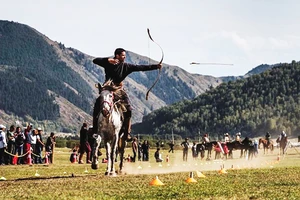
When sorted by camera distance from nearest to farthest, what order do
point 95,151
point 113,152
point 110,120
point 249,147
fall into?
1. point 95,151
2. point 110,120
3. point 113,152
4. point 249,147

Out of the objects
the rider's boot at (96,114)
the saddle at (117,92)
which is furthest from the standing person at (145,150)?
the rider's boot at (96,114)

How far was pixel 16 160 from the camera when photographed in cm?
4069

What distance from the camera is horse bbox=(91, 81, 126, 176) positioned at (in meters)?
20.1

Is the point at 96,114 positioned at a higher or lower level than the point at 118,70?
lower

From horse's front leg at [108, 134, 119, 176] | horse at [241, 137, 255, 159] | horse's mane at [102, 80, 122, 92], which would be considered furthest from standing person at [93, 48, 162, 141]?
horse at [241, 137, 255, 159]

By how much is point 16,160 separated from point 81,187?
996 inches

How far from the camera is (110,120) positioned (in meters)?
20.6

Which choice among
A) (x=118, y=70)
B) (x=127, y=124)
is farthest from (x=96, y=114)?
(x=127, y=124)

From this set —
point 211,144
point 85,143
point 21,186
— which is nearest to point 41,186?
point 21,186

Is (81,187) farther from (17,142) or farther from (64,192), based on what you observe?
(17,142)

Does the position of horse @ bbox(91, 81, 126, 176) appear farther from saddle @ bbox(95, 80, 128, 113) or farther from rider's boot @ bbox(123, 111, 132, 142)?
rider's boot @ bbox(123, 111, 132, 142)

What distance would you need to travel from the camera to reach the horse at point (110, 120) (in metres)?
20.1

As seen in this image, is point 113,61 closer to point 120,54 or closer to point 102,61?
point 102,61

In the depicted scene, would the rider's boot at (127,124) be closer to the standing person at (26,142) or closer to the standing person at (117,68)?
the standing person at (117,68)
